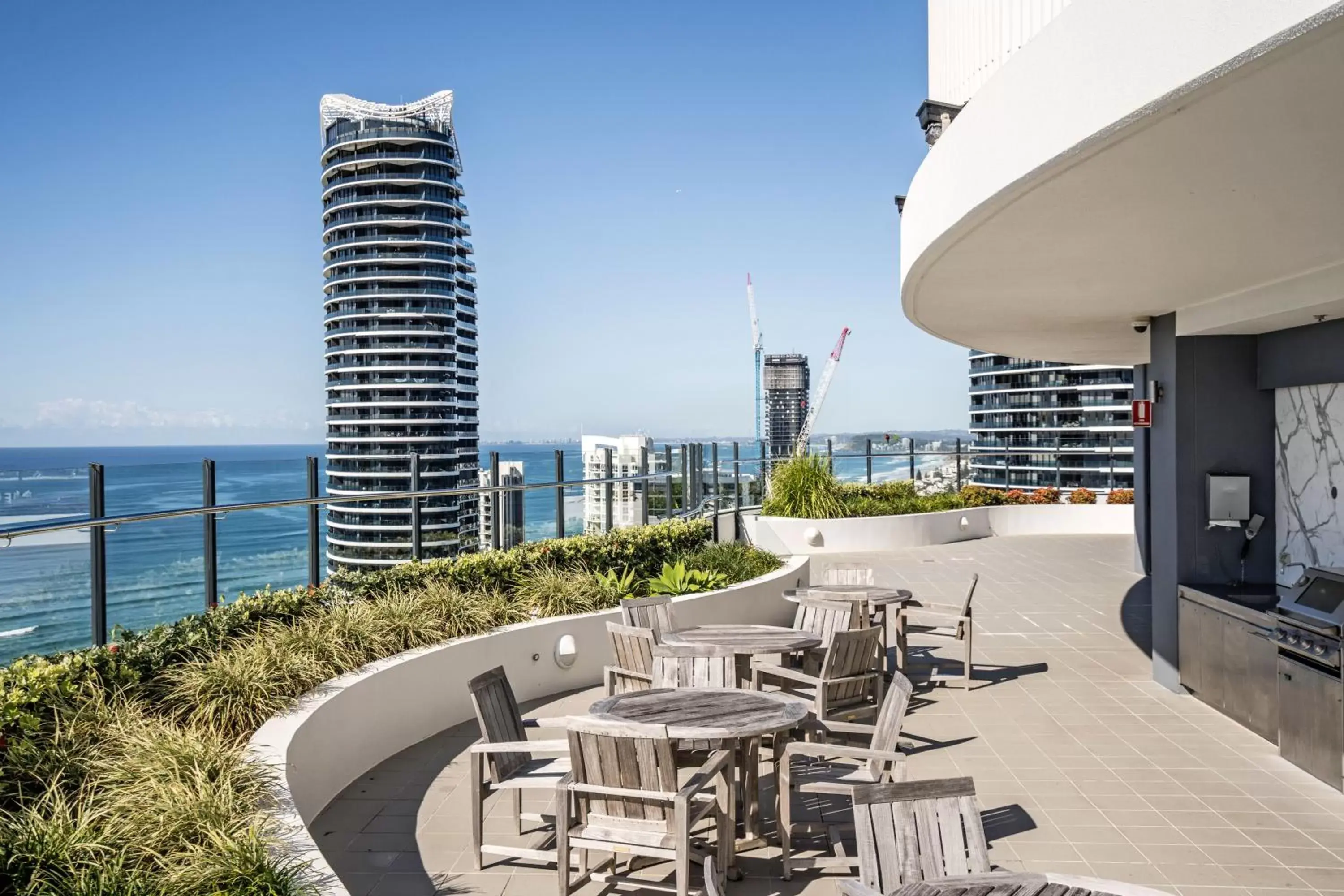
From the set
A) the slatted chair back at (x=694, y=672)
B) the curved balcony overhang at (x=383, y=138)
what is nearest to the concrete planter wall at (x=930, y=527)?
the slatted chair back at (x=694, y=672)

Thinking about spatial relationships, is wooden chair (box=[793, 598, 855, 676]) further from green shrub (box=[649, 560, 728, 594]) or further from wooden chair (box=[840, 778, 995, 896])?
wooden chair (box=[840, 778, 995, 896])

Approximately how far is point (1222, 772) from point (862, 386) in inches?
2499

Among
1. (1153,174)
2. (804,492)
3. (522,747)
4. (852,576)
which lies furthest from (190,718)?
(804,492)

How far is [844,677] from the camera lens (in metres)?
5.61

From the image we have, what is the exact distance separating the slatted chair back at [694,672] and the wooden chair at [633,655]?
0.48 metres

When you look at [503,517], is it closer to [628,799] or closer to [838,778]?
[838,778]

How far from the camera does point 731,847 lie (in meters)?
4.11

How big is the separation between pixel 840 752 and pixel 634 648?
1771 mm

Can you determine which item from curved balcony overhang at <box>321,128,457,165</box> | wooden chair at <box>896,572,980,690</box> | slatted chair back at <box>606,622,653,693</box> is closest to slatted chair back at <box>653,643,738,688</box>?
slatted chair back at <box>606,622,653,693</box>

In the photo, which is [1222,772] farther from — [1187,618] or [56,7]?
[56,7]

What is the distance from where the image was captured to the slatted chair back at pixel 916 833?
2854mm

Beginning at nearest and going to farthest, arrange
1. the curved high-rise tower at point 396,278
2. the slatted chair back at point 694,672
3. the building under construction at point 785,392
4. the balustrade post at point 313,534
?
the slatted chair back at point 694,672 → the balustrade post at point 313,534 → the building under construction at point 785,392 → the curved high-rise tower at point 396,278

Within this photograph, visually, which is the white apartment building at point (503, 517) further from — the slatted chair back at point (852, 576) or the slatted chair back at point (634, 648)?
the slatted chair back at point (634, 648)

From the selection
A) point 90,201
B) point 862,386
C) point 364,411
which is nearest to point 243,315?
point 90,201
